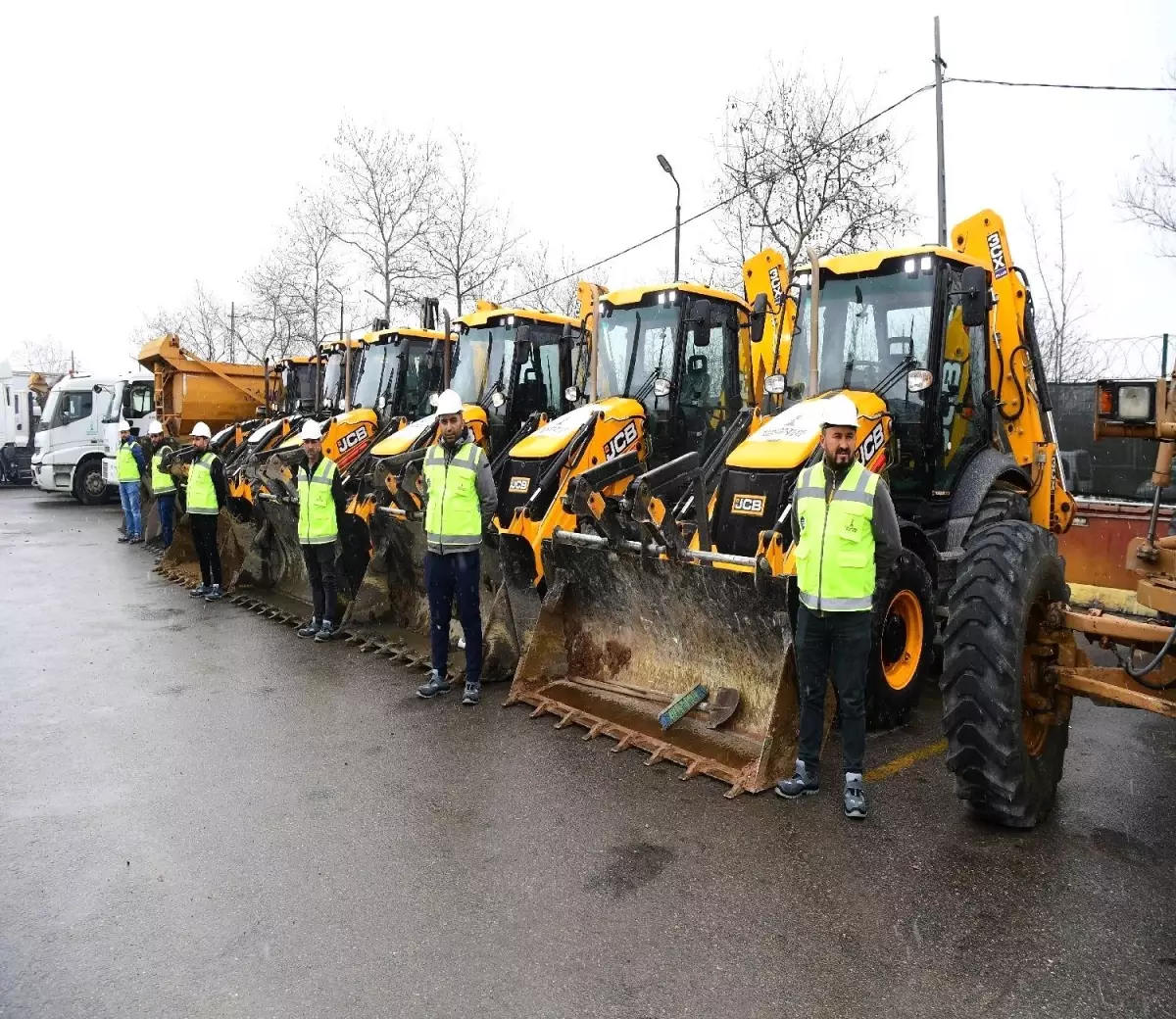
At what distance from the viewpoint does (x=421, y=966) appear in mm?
3412

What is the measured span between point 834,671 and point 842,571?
543 millimetres

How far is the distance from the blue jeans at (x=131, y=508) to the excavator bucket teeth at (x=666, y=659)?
39.2ft

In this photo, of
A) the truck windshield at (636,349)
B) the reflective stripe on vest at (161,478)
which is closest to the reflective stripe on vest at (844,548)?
the truck windshield at (636,349)

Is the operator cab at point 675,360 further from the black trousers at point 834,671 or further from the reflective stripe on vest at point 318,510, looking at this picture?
the black trousers at point 834,671

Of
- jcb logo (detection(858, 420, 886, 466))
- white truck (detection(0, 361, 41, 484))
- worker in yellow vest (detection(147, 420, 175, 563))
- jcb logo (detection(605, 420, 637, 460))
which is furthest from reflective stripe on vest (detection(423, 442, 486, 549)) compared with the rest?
white truck (detection(0, 361, 41, 484))

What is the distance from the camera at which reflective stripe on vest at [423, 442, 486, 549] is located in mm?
6715

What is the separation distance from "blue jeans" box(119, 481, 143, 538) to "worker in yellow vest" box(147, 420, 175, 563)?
759mm

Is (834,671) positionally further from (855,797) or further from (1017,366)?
(1017,366)

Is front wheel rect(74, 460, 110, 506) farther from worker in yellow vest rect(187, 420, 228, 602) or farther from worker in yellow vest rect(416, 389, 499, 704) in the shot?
worker in yellow vest rect(416, 389, 499, 704)

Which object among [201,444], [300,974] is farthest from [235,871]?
[201,444]

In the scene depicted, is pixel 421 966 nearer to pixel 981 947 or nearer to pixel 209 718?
pixel 981 947

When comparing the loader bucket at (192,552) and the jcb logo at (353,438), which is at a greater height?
A: the jcb logo at (353,438)

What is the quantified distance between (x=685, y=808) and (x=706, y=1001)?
159cm

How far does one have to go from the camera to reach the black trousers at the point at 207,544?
35.6 ft
